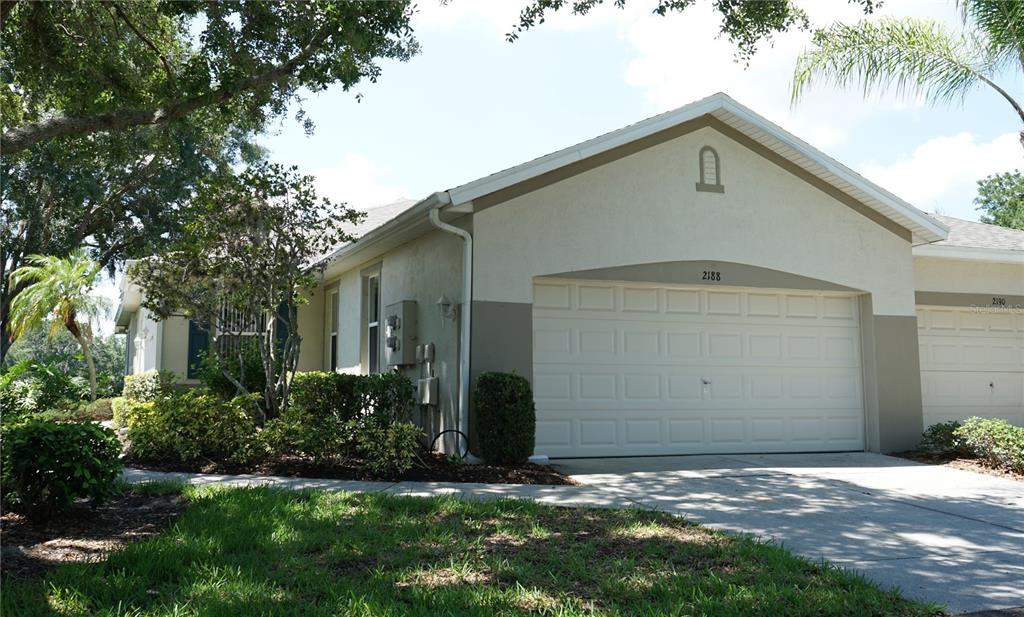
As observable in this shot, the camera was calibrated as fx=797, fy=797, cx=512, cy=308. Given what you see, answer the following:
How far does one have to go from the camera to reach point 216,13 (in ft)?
28.6

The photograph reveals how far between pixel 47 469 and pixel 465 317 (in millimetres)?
4931

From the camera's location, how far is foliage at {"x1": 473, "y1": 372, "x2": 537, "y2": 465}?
9.26m

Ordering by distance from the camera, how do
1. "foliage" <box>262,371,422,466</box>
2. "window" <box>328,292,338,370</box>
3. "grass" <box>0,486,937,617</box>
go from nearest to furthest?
"grass" <box>0,486,937,617</box> → "foliage" <box>262,371,422,466</box> → "window" <box>328,292,338,370</box>

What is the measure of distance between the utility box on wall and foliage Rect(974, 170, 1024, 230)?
3306 cm

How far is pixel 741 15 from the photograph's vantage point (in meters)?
9.84

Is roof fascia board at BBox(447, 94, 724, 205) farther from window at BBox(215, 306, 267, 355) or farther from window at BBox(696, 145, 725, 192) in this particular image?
window at BBox(215, 306, 267, 355)

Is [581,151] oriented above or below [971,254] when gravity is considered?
above

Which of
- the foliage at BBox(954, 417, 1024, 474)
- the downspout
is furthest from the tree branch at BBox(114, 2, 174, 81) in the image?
the foliage at BBox(954, 417, 1024, 474)

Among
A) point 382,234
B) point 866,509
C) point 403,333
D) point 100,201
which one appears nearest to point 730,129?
point 382,234

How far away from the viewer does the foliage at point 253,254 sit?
9773 mm

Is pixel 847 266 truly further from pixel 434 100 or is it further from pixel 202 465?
pixel 202 465

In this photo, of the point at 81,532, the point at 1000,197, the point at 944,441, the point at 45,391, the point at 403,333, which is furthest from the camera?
the point at 1000,197

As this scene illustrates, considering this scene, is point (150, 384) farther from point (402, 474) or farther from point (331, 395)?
point (402, 474)

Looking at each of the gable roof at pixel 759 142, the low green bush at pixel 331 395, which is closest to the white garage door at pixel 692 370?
the gable roof at pixel 759 142
